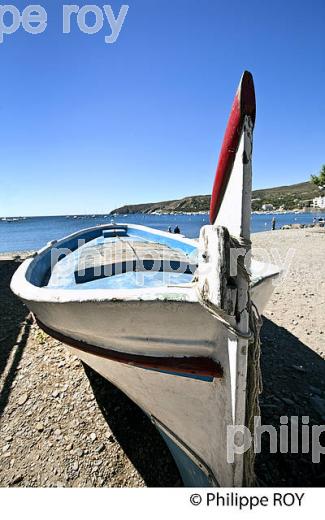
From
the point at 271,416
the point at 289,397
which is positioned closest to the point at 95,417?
the point at 271,416

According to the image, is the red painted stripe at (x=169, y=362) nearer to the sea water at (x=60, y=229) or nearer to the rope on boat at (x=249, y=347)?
the rope on boat at (x=249, y=347)

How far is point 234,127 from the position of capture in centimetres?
158

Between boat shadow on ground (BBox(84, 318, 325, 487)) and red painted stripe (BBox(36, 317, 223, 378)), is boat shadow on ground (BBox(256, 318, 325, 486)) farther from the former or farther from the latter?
red painted stripe (BBox(36, 317, 223, 378))

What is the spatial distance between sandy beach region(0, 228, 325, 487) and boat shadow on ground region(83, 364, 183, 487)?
0.04ft

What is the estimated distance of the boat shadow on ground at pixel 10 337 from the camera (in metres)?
4.54

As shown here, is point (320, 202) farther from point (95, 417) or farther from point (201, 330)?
point (201, 330)

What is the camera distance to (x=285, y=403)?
3963mm

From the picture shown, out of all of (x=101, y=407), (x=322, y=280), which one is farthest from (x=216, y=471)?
(x=322, y=280)

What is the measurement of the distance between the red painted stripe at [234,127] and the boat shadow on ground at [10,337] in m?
4.28

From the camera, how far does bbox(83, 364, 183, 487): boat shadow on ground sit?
313 centimetres

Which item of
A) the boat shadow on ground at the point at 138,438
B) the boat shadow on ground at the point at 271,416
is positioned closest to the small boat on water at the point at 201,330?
the boat shadow on ground at the point at 138,438

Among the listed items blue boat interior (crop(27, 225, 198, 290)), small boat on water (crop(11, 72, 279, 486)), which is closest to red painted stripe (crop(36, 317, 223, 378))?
small boat on water (crop(11, 72, 279, 486))

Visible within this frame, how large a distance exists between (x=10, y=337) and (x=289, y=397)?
5472mm
